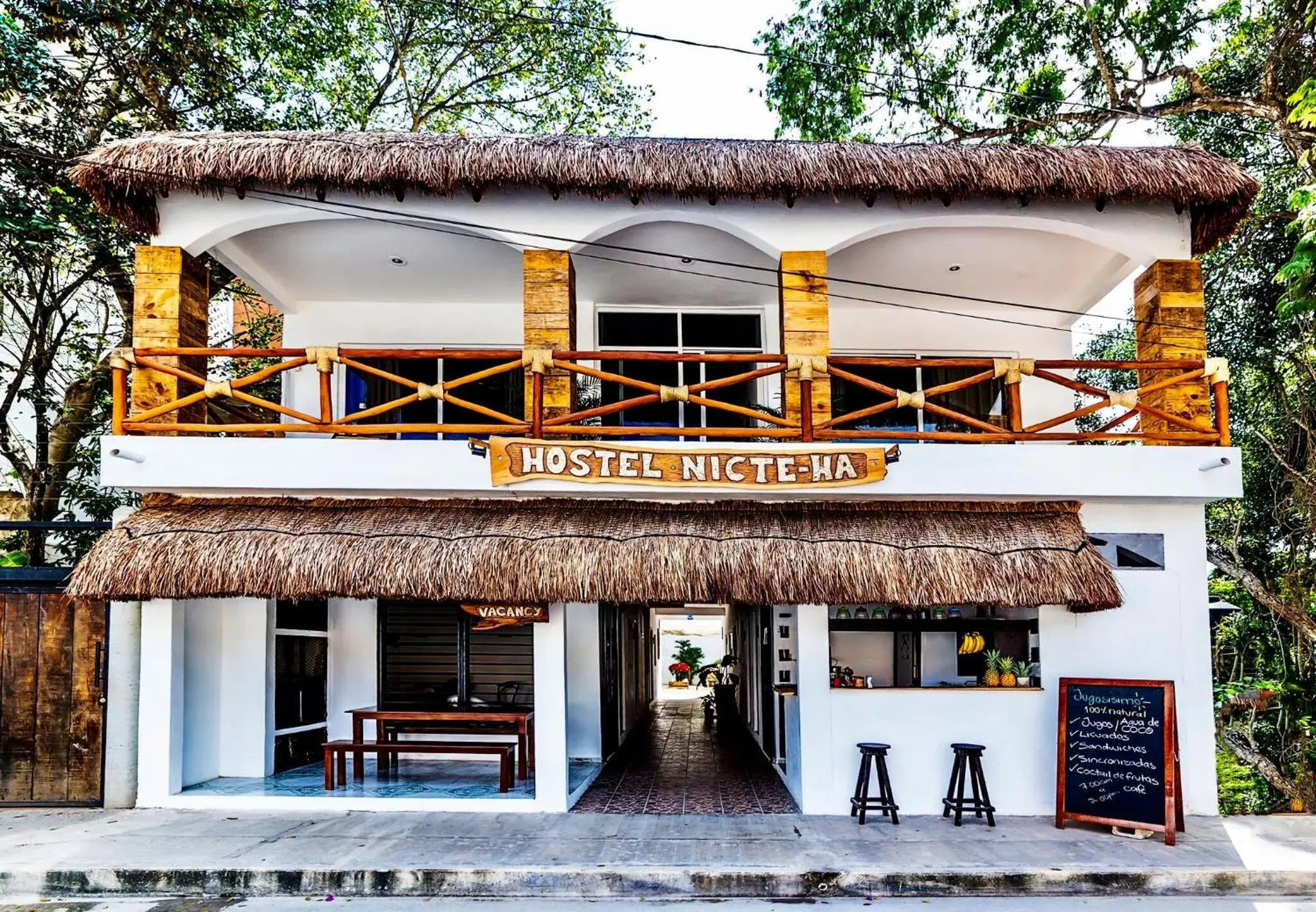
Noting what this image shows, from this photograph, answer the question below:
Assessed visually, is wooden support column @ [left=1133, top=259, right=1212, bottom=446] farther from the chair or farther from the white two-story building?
the chair

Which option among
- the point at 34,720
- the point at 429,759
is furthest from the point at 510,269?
the point at 34,720

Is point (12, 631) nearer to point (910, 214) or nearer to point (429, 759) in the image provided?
point (429, 759)

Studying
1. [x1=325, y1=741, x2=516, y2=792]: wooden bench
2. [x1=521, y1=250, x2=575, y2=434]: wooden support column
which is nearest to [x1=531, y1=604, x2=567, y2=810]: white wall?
[x1=325, y1=741, x2=516, y2=792]: wooden bench

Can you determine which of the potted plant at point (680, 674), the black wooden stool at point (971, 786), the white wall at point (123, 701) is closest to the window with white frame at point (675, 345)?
the black wooden stool at point (971, 786)

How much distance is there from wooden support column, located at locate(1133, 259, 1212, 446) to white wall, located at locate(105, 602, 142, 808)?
9233 millimetres

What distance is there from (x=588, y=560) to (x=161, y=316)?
444cm

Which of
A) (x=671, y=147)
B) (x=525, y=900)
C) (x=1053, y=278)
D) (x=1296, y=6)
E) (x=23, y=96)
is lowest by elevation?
(x=525, y=900)

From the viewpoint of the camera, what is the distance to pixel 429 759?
32.9 ft

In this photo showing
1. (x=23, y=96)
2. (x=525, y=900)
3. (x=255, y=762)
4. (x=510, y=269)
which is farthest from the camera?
(x=23, y=96)

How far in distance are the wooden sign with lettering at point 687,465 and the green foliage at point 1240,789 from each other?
789 cm

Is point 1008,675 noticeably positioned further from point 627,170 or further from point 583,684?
point 627,170

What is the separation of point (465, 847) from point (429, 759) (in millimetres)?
3345

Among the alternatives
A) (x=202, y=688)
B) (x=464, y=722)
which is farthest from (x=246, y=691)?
(x=464, y=722)

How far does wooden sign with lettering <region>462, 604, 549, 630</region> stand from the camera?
25.8 feet
